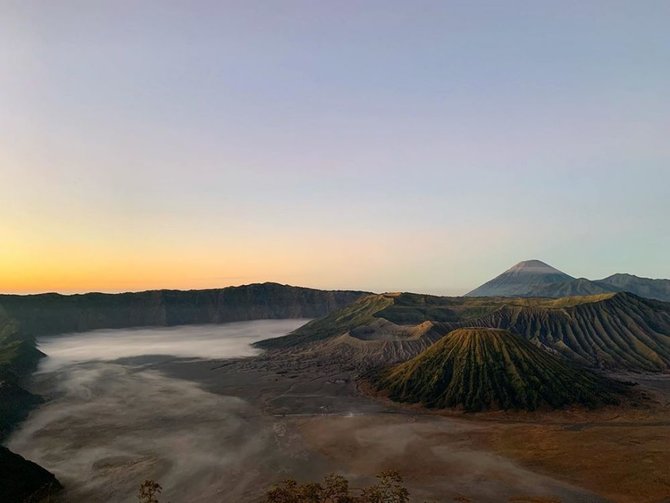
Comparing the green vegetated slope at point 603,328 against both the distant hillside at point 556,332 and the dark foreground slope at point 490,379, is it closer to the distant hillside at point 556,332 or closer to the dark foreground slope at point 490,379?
the distant hillside at point 556,332

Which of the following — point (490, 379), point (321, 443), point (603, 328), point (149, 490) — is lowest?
point (321, 443)

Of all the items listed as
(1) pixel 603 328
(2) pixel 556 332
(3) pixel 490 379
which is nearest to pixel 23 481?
(3) pixel 490 379

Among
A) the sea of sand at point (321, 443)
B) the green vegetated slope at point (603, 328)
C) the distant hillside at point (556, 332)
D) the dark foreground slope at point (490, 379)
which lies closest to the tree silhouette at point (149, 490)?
the sea of sand at point (321, 443)

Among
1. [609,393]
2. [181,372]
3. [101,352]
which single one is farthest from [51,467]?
[101,352]

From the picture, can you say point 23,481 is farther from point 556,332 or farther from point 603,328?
point 603,328

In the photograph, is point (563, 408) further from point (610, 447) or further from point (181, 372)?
point (181, 372)

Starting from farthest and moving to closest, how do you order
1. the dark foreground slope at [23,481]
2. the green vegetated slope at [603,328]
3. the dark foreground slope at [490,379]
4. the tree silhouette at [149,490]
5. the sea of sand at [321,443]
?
1. the green vegetated slope at [603,328]
2. the dark foreground slope at [490,379]
3. the sea of sand at [321,443]
4. the dark foreground slope at [23,481]
5. the tree silhouette at [149,490]
